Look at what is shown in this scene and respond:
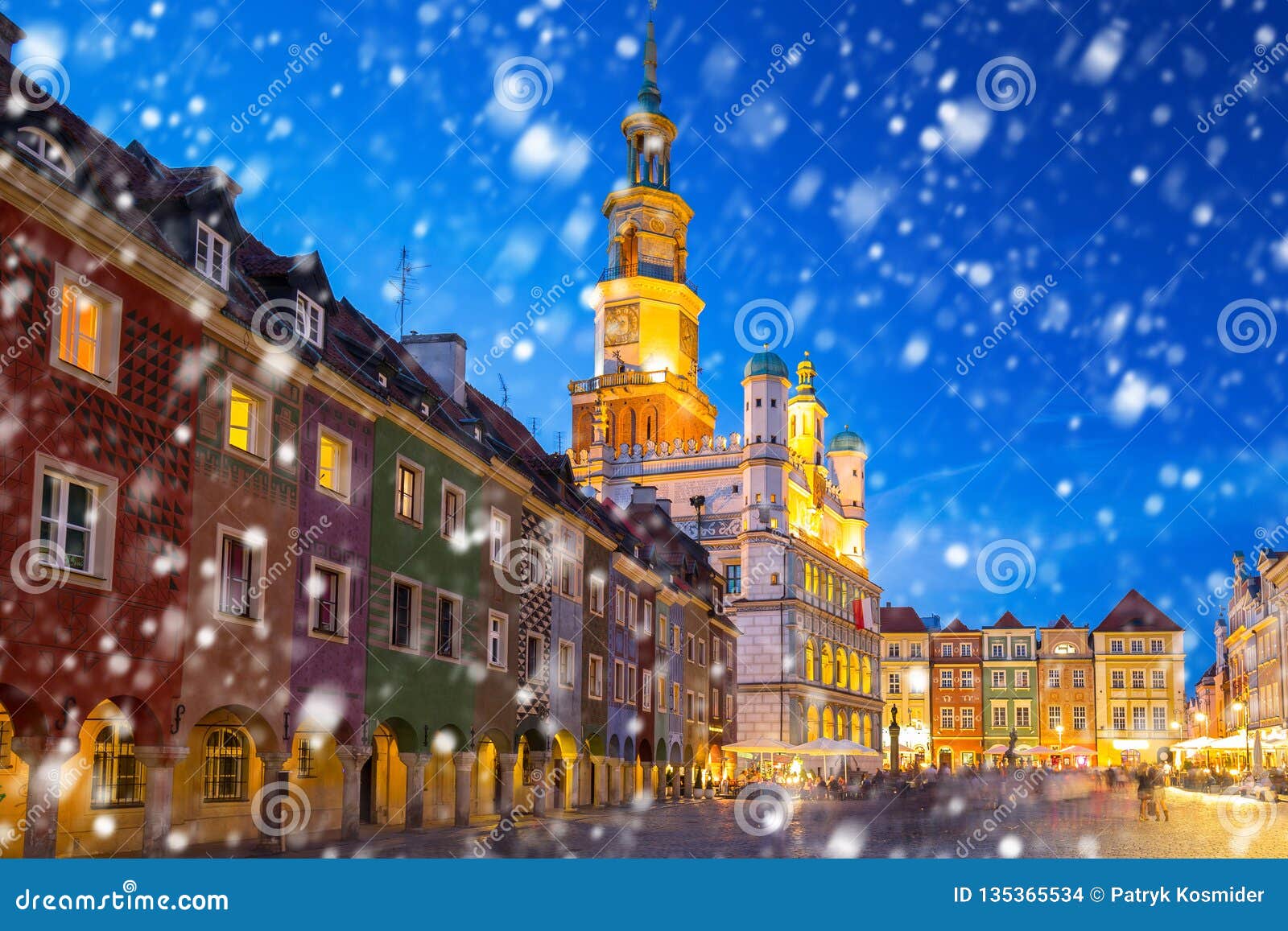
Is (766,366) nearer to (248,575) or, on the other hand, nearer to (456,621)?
(456,621)

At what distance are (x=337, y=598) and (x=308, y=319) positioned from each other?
18.1 feet

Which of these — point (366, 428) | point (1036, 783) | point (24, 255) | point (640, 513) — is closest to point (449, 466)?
point (366, 428)

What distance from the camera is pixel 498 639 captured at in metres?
35.5

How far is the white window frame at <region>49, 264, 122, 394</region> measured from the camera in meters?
18.8

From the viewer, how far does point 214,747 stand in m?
25.9

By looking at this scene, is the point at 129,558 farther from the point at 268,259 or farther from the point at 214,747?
the point at 268,259

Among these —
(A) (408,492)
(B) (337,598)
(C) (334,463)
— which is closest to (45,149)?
(C) (334,463)

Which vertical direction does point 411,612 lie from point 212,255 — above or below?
below

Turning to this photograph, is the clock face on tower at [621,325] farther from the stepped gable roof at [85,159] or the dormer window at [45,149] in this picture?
the dormer window at [45,149]
